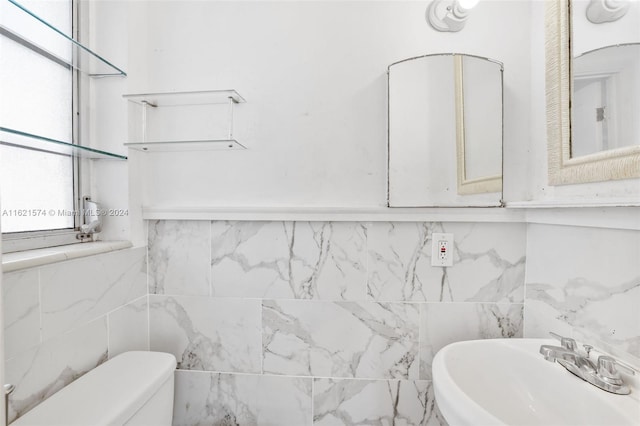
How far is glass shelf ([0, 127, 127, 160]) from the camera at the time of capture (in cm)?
74

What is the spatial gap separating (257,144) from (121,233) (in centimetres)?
59

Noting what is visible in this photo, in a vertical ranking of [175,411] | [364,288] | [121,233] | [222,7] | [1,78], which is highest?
[222,7]

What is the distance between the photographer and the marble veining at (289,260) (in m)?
1.08

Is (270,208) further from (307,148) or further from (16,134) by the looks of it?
(16,134)

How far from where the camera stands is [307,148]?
1109 millimetres

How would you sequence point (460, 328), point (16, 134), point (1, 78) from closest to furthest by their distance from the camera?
point (16, 134) → point (1, 78) → point (460, 328)

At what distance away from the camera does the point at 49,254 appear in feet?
2.61

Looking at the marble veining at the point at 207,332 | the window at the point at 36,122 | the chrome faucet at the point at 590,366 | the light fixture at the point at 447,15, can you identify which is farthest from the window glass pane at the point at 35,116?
the chrome faucet at the point at 590,366

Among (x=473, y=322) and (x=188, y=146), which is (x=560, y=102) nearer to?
(x=473, y=322)

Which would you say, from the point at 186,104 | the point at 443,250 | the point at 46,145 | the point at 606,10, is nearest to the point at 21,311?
the point at 46,145

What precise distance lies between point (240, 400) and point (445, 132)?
1.23 m

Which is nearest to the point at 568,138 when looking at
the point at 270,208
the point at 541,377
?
the point at 541,377

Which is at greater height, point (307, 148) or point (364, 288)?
point (307, 148)

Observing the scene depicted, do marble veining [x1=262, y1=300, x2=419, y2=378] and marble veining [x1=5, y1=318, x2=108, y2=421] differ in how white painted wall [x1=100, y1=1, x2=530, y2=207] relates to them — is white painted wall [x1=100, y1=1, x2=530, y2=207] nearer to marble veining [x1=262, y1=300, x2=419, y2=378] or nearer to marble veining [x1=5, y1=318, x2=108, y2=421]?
marble veining [x1=262, y1=300, x2=419, y2=378]
